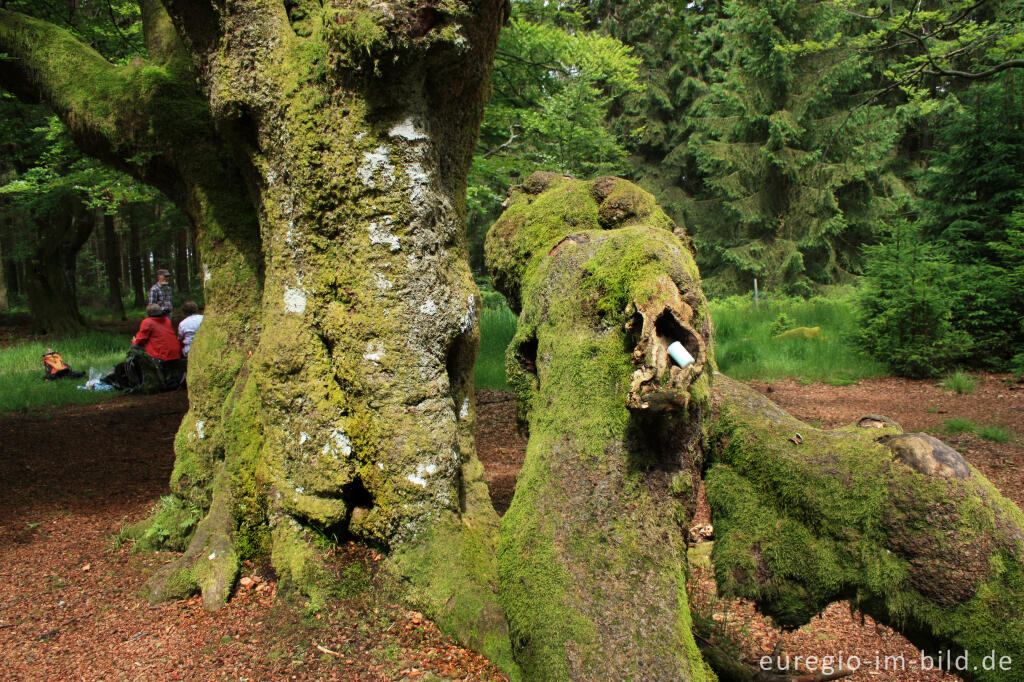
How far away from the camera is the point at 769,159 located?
21.0m

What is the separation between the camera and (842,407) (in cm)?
848

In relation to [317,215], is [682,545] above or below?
below

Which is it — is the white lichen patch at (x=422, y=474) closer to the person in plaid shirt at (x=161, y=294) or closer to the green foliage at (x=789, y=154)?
the person in plaid shirt at (x=161, y=294)

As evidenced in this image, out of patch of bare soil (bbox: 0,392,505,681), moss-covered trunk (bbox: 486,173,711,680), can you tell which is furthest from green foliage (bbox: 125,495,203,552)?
moss-covered trunk (bbox: 486,173,711,680)

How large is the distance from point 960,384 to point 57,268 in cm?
2081

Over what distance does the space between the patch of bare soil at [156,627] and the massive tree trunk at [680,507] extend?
0.59 m

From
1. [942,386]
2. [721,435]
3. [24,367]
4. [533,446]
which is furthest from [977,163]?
[24,367]

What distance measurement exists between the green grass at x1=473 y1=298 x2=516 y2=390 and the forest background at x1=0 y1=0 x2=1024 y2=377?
0.11 meters

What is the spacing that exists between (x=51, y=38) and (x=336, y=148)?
320 centimetres

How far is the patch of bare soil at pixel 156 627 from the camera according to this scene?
272cm

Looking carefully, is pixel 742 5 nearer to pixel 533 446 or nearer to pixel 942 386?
pixel 942 386

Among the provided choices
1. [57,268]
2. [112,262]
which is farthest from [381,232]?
[112,262]

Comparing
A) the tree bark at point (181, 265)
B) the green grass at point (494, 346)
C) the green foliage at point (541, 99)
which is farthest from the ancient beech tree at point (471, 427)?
the tree bark at point (181, 265)

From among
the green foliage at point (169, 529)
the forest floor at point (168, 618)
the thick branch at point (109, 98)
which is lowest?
the forest floor at point (168, 618)
